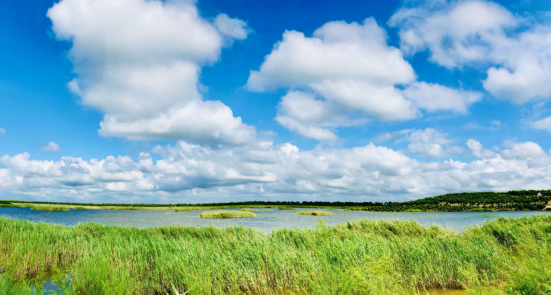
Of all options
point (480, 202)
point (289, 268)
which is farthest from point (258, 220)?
point (480, 202)

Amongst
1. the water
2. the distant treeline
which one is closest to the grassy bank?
the water

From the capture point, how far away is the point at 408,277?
10406mm

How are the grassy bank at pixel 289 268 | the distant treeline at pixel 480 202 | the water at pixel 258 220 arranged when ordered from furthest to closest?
1. the distant treeline at pixel 480 202
2. the water at pixel 258 220
3. the grassy bank at pixel 289 268

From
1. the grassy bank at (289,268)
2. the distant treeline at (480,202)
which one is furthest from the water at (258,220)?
the distant treeline at (480,202)

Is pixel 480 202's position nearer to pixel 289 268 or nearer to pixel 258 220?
pixel 258 220

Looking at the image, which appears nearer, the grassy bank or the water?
the grassy bank

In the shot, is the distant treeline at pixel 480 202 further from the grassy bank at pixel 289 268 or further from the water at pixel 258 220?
the grassy bank at pixel 289 268

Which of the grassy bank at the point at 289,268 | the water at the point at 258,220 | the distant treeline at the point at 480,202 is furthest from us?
the distant treeline at the point at 480,202

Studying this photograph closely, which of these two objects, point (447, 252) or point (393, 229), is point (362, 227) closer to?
point (393, 229)

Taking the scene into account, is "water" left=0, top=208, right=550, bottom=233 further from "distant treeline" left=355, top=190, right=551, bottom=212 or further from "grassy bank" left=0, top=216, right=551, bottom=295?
"distant treeline" left=355, top=190, right=551, bottom=212

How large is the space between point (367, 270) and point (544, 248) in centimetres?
563

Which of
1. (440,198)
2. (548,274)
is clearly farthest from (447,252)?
(440,198)

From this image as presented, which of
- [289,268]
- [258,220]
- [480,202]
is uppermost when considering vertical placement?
[289,268]

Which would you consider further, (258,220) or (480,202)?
(480,202)
